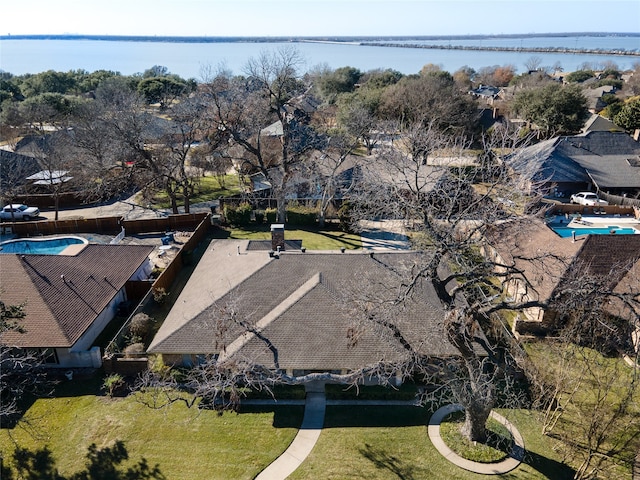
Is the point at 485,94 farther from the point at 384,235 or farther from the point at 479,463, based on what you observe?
the point at 479,463

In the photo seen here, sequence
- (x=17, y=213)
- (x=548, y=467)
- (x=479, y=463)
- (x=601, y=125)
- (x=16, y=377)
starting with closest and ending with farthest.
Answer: (x=548, y=467) < (x=479, y=463) < (x=16, y=377) < (x=17, y=213) < (x=601, y=125)

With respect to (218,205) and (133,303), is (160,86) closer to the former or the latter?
(218,205)

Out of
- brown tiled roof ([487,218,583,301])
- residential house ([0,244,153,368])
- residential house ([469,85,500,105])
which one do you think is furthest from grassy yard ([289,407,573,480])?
residential house ([469,85,500,105])

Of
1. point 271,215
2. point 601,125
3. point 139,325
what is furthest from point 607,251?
point 601,125

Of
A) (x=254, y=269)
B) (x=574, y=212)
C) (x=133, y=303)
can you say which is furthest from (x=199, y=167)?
(x=574, y=212)

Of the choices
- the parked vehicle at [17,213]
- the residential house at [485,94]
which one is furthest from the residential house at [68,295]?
the residential house at [485,94]

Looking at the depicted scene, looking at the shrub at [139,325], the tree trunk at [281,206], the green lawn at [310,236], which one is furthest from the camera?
the tree trunk at [281,206]

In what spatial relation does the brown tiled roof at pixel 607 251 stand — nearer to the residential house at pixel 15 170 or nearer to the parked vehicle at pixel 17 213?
the parked vehicle at pixel 17 213
